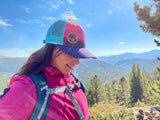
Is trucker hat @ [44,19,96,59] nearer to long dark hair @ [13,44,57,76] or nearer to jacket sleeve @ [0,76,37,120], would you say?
long dark hair @ [13,44,57,76]

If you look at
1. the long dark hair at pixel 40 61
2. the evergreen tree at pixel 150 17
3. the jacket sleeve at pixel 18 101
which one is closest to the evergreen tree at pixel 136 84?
the evergreen tree at pixel 150 17

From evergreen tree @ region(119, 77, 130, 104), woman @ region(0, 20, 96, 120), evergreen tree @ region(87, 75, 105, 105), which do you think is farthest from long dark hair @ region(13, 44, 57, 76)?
evergreen tree @ region(119, 77, 130, 104)

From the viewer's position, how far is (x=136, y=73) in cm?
3700

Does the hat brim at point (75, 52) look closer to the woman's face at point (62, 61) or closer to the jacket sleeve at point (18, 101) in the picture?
the woman's face at point (62, 61)

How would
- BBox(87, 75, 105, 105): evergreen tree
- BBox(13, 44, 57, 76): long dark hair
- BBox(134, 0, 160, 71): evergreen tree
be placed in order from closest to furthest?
BBox(13, 44, 57, 76): long dark hair
BBox(134, 0, 160, 71): evergreen tree
BBox(87, 75, 105, 105): evergreen tree

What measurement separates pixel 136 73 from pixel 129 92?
6.88 metres

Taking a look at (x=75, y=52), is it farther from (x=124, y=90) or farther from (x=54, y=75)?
(x=124, y=90)

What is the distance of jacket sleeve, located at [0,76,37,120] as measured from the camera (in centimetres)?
107

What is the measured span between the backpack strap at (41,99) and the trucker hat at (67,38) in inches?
18.8

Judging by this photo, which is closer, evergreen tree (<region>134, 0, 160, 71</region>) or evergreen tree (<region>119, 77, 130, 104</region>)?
evergreen tree (<region>134, 0, 160, 71</region>)

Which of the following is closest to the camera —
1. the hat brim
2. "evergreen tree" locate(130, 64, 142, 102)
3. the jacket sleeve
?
the jacket sleeve

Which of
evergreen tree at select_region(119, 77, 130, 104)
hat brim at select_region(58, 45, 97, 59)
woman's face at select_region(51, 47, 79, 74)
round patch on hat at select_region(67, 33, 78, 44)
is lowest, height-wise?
evergreen tree at select_region(119, 77, 130, 104)

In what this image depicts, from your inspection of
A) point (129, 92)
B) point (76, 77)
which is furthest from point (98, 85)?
point (76, 77)

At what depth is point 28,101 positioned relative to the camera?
115 centimetres
